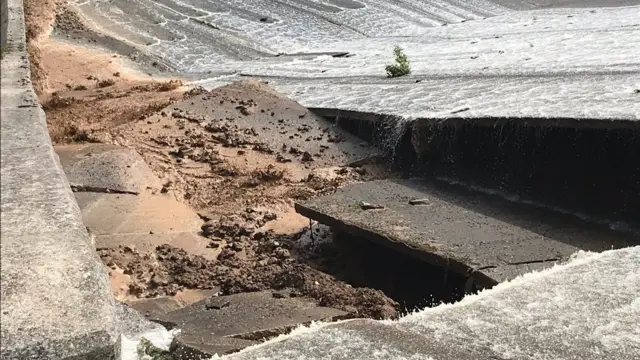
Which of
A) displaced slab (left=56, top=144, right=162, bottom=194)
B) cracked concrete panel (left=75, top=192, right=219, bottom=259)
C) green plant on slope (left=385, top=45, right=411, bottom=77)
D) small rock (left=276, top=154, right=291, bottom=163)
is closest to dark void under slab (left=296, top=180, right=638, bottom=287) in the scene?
cracked concrete panel (left=75, top=192, right=219, bottom=259)

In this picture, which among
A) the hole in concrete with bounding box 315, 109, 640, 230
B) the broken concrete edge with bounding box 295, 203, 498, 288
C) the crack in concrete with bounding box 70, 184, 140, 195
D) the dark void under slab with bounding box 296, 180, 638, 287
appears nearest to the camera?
the broken concrete edge with bounding box 295, 203, 498, 288

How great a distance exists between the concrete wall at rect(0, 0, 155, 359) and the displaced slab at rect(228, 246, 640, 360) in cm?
110

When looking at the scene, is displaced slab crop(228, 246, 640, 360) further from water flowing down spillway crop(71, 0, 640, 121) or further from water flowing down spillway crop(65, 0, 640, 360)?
water flowing down spillway crop(71, 0, 640, 121)

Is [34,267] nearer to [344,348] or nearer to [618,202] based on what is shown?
[344,348]

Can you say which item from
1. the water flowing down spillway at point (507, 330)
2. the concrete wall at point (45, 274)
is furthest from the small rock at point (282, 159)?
the concrete wall at point (45, 274)

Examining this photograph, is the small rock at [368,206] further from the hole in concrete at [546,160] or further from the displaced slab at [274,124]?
the displaced slab at [274,124]

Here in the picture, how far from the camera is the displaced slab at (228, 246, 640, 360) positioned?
2.78 metres

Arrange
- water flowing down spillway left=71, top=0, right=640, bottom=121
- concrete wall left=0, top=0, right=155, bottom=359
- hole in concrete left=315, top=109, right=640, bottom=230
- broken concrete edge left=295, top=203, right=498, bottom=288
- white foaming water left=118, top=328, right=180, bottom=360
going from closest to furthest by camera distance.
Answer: concrete wall left=0, top=0, right=155, bottom=359
white foaming water left=118, top=328, right=180, bottom=360
broken concrete edge left=295, top=203, right=498, bottom=288
hole in concrete left=315, top=109, right=640, bottom=230
water flowing down spillway left=71, top=0, right=640, bottom=121

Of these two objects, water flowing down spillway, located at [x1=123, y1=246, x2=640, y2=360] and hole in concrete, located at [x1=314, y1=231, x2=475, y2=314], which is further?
hole in concrete, located at [x1=314, y1=231, x2=475, y2=314]

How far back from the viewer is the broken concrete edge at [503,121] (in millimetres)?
5895

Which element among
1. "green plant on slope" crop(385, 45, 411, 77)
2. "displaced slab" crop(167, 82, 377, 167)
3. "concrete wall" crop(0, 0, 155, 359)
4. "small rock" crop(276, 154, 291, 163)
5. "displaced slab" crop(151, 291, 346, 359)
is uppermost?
"concrete wall" crop(0, 0, 155, 359)

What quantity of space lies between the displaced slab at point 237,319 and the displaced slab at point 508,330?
3.53 feet

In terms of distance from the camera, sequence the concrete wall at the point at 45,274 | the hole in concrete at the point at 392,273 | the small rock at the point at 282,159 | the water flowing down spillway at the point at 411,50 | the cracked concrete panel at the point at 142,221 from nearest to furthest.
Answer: the concrete wall at the point at 45,274
the hole in concrete at the point at 392,273
the cracked concrete panel at the point at 142,221
the water flowing down spillway at the point at 411,50
the small rock at the point at 282,159

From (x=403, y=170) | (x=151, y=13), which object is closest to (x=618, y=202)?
(x=403, y=170)
